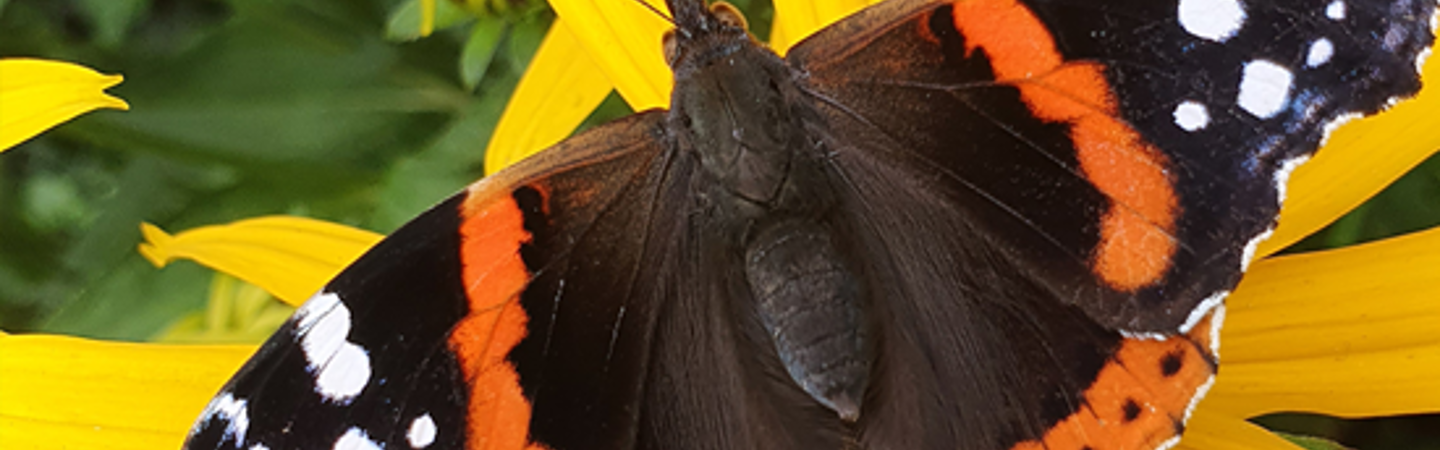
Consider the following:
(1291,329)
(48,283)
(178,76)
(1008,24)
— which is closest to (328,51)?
(178,76)

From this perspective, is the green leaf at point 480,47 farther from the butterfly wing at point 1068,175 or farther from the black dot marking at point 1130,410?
the black dot marking at point 1130,410

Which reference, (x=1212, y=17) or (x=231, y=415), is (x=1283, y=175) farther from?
(x=231, y=415)

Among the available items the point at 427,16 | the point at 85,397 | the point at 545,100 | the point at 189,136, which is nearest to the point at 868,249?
the point at 545,100

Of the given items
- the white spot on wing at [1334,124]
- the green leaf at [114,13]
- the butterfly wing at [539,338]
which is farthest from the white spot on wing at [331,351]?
the green leaf at [114,13]

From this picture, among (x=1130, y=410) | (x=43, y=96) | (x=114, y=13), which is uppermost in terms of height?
(x=114, y=13)

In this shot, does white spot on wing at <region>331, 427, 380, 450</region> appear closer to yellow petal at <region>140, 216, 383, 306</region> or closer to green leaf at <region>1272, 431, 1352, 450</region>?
yellow petal at <region>140, 216, 383, 306</region>

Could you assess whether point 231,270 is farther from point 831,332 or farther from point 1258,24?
point 1258,24
